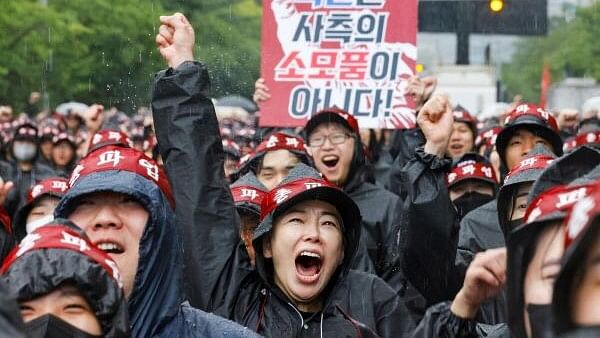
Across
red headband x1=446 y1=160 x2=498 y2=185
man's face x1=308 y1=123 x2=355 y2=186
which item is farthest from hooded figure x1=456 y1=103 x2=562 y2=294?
man's face x1=308 y1=123 x2=355 y2=186

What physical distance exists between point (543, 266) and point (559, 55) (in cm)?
4330

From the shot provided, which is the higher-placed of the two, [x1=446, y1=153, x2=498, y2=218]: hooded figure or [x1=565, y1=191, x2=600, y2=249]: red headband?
[x1=446, y1=153, x2=498, y2=218]: hooded figure

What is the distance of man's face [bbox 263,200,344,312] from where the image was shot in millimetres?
5047

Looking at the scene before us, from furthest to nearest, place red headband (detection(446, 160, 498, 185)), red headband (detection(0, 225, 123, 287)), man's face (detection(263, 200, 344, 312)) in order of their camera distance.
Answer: red headband (detection(446, 160, 498, 185)), man's face (detection(263, 200, 344, 312)), red headband (detection(0, 225, 123, 287))

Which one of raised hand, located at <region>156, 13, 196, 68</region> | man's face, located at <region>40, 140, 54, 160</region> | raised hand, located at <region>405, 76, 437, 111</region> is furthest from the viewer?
man's face, located at <region>40, 140, 54, 160</region>

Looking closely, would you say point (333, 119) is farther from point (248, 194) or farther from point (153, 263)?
point (153, 263)

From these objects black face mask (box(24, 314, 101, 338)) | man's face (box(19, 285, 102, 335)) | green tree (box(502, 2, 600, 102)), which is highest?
green tree (box(502, 2, 600, 102))

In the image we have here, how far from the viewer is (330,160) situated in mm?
8031

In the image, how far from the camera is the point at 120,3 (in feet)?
81.7

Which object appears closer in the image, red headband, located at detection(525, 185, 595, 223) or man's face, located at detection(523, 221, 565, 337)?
man's face, located at detection(523, 221, 565, 337)

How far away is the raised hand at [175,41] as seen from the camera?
5270 millimetres

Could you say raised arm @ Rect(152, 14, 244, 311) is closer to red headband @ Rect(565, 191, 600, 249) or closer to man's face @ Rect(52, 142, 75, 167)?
red headband @ Rect(565, 191, 600, 249)

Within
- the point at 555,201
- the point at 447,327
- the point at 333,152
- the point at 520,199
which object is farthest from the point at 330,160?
the point at 555,201

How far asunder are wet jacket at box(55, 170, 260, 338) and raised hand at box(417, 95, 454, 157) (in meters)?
1.44
